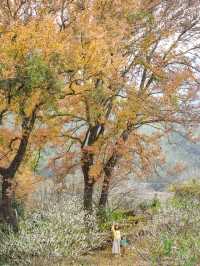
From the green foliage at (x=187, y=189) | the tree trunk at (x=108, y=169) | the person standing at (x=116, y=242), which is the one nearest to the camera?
the person standing at (x=116, y=242)

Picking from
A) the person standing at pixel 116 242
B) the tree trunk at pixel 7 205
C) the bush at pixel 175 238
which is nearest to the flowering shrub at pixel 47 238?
the tree trunk at pixel 7 205

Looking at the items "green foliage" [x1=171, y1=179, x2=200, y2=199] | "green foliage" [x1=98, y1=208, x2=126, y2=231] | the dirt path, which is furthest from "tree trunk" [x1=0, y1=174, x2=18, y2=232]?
"green foliage" [x1=171, y1=179, x2=200, y2=199]

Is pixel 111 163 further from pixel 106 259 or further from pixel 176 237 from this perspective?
pixel 176 237

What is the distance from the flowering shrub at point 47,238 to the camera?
1814 centimetres

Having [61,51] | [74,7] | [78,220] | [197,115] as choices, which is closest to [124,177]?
[197,115]

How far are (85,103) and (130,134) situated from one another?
3676 mm

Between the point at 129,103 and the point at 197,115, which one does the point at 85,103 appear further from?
the point at 197,115

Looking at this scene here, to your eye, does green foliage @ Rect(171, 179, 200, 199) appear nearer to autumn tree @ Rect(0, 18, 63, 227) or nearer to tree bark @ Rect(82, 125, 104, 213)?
tree bark @ Rect(82, 125, 104, 213)

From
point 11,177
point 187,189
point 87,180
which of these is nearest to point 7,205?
point 11,177

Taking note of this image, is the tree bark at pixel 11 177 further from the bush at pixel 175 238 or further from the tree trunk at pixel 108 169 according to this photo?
the bush at pixel 175 238

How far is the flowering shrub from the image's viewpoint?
18141 mm

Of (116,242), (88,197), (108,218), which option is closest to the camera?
(116,242)

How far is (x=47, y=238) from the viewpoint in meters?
18.2

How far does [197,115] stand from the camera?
23.3m
